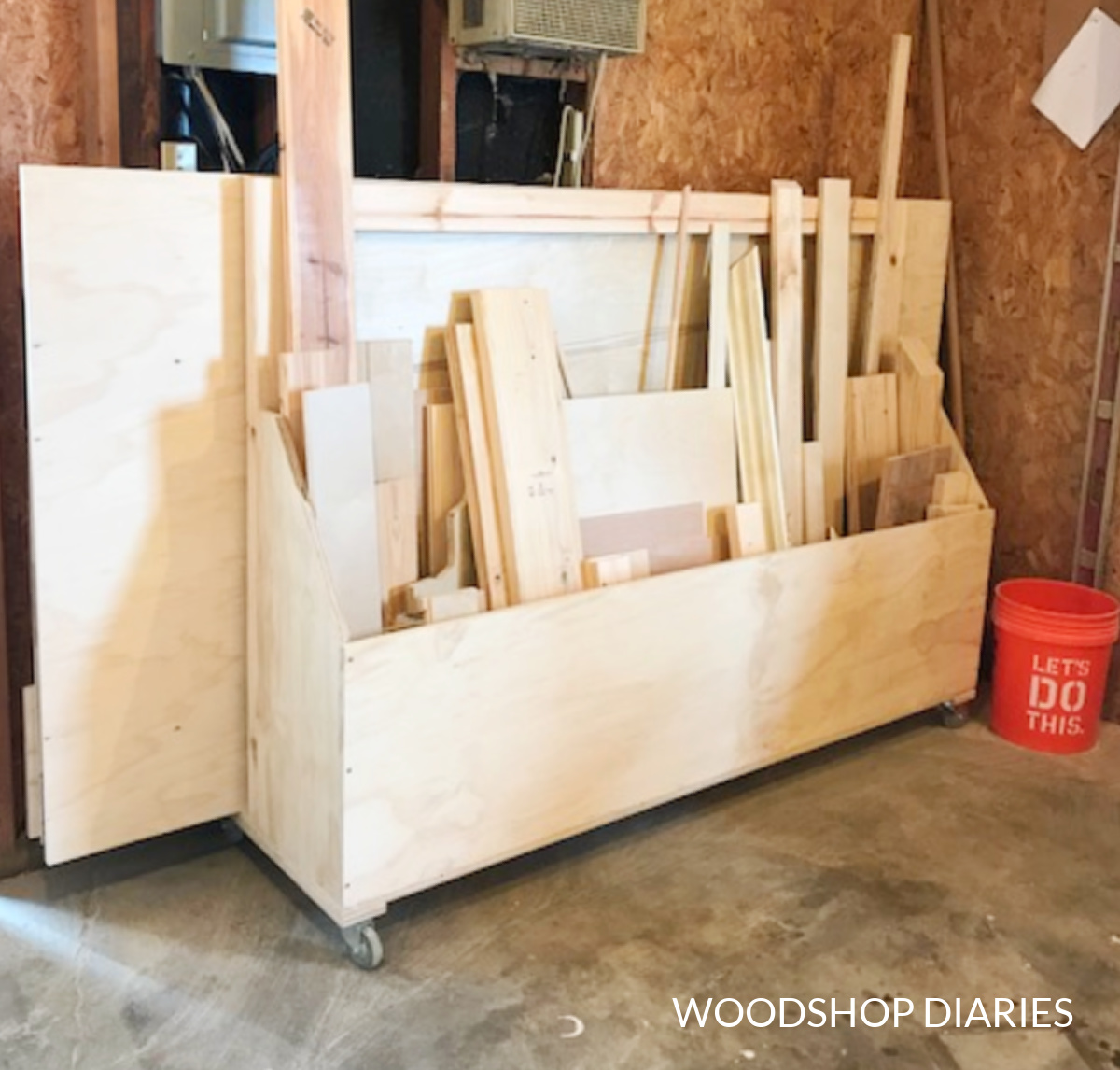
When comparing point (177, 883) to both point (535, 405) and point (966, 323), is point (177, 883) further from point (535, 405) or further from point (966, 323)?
point (966, 323)

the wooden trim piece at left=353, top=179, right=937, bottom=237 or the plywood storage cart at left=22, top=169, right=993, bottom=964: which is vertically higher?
the wooden trim piece at left=353, top=179, right=937, bottom=237

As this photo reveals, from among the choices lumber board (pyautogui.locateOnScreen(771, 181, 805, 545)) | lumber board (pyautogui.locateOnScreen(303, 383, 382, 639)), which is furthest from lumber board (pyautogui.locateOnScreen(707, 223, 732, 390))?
lumber board (pyautogui.locateOnScreen(303, 383, 382, 639))

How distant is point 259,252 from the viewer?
81.6 inches

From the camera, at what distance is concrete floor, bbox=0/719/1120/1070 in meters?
1.93

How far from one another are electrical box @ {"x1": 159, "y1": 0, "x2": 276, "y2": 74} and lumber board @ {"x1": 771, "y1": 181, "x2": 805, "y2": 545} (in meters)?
1.14

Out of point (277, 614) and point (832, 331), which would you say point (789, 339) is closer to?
point (832, 331)

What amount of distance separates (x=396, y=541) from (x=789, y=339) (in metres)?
1.08

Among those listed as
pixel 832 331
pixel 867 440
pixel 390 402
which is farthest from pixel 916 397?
pixel 390 402

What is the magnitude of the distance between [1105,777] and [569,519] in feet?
4.83

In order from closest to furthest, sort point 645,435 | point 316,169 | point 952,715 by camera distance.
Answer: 1. point 316,169
2. point 645,435
3. point 952,715

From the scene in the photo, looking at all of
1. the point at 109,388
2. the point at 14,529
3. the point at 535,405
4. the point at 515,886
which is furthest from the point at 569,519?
the point at 14,529

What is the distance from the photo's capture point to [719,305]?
8.91 ft

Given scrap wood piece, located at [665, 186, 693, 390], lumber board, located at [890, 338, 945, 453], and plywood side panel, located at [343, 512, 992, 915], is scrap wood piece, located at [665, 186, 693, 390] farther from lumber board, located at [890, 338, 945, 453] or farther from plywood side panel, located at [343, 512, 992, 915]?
lumber board, located at [890, 338, 945, 453]

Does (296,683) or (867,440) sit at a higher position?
(867,440)
